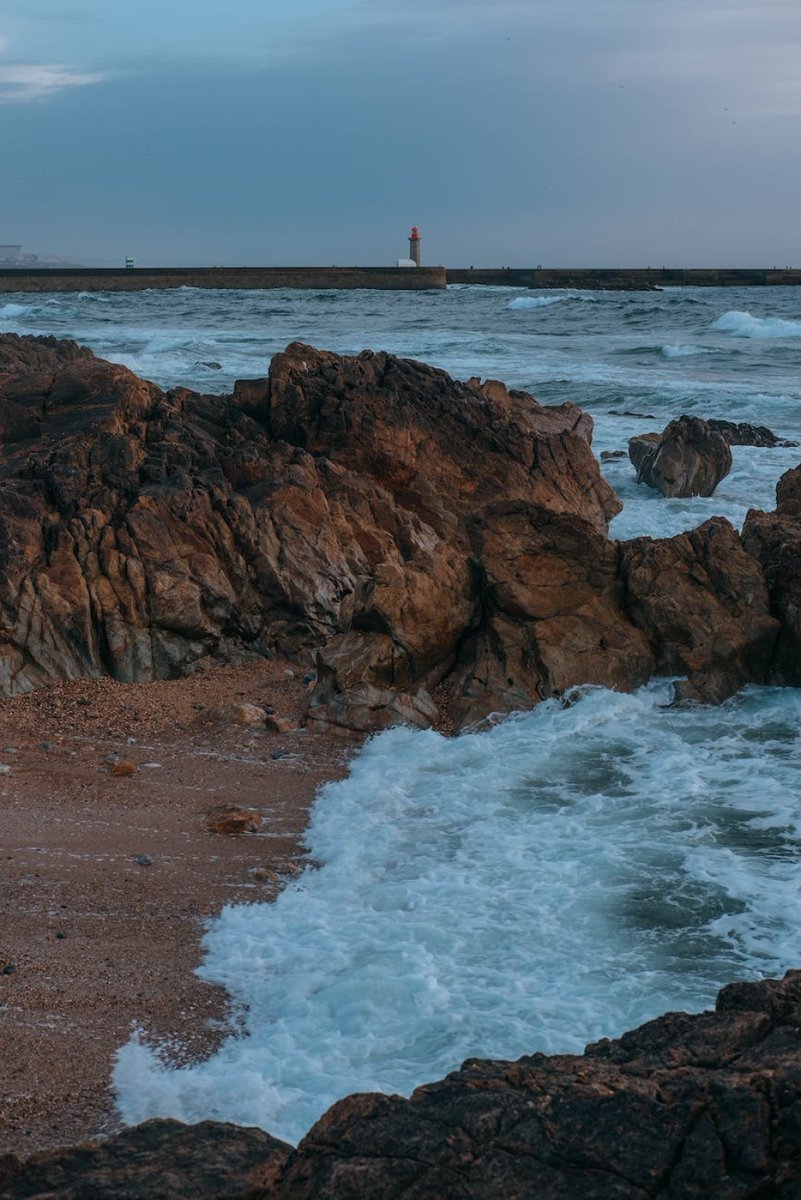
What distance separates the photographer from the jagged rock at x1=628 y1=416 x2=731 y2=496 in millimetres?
14898

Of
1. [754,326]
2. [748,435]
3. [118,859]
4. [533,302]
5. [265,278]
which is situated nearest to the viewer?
[118,859]

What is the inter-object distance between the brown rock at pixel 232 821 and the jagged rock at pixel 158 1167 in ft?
10.6

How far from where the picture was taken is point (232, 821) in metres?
6.47

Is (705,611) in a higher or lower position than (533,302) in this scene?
lower

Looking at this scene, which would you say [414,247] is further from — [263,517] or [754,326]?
[263,517]

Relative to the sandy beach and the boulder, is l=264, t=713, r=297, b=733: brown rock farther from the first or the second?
the boulder

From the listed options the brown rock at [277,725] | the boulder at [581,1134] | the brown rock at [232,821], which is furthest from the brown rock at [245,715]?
the boulder at [581,1134]

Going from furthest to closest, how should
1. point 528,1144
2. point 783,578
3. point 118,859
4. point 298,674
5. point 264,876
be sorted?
point 298,674
point 783,578
point 118,859
point 264,876
point 528,1144

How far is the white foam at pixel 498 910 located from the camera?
4477 millimetres

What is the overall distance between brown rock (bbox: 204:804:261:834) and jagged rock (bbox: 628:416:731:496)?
31.1ft

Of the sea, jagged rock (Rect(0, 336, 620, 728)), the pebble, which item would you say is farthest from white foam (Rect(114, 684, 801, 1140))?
jagged rock (Rect(0, 336, 620, 728))

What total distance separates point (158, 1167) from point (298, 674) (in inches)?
224

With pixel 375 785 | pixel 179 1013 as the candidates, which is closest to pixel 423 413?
pixel 375 785

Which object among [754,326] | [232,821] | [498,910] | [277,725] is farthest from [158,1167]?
[754,326]
